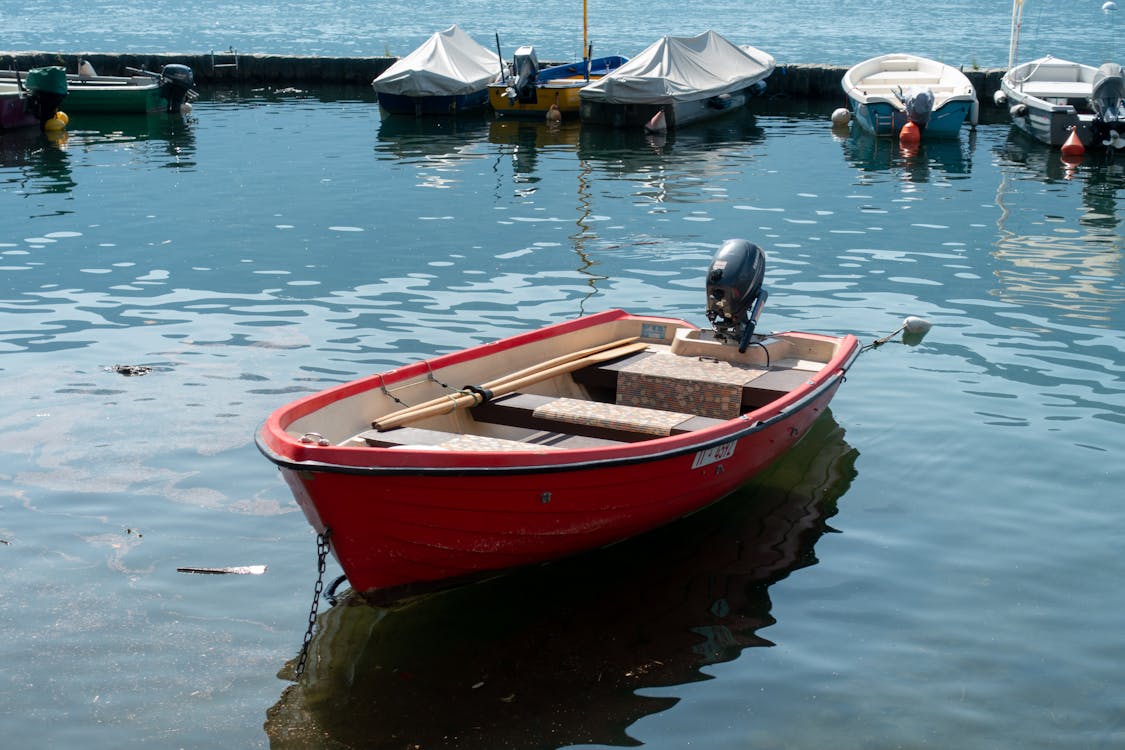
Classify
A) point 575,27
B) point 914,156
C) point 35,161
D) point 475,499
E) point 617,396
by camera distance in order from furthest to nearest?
1. point 575,27
2. point 914,156
3. point 35,161
4. point 617,396
5. point 475,499

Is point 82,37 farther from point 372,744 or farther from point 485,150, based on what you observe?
point 372,744

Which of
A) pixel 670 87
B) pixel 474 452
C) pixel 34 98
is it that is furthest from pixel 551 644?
pixel 34 98

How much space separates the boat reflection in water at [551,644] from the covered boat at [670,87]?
22.7m

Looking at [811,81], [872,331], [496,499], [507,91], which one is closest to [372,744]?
[496,499]

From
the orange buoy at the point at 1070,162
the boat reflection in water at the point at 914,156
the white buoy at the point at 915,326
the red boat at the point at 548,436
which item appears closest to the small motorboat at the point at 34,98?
the boat reflection in water at the point at 914,156

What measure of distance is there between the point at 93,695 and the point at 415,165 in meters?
20.2

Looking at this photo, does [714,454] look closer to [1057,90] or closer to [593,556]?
[593,556]

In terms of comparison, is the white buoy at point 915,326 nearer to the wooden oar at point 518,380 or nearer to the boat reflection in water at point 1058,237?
the wooden oar at point 518,380

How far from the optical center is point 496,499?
754 cm

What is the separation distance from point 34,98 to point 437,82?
10076 millimetres

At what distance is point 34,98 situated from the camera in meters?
30.7

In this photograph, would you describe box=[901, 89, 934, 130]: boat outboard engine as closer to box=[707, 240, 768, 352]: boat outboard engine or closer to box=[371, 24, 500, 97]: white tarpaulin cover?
box=[371, 24, 500, 97]: white tarpaulin cover

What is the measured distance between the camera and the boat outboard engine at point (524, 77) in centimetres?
3288

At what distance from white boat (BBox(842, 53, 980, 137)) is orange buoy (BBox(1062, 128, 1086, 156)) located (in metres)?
2.94
